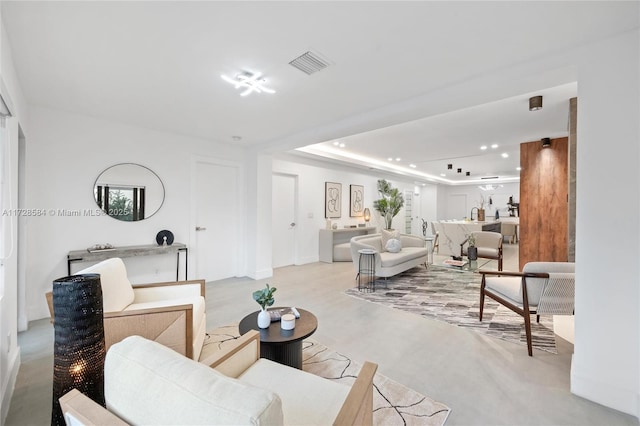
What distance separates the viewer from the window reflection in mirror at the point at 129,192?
3.85 meters

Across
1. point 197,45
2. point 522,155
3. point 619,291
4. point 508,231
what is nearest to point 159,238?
point 197,45

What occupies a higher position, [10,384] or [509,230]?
[509,230]

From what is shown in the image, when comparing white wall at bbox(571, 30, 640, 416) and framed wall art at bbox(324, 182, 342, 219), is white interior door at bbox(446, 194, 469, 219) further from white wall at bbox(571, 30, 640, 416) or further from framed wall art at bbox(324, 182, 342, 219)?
white wall at bbox(571, 30, 640, 416)

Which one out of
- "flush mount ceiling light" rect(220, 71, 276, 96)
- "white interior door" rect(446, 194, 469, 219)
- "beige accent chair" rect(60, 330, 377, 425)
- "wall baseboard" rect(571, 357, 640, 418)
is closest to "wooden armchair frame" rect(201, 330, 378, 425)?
"beige accent chair" rect(60, 330, 377, 425)

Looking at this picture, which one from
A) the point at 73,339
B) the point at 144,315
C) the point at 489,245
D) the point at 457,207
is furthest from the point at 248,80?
the point at 457,207

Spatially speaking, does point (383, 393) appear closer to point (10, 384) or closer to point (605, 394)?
point (605, 394)

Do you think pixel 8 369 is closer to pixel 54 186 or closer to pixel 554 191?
pixel 54 186

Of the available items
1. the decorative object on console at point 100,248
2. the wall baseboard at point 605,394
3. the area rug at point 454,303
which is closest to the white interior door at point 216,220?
the decorative object on console at point 100,248

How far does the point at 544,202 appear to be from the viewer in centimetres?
475

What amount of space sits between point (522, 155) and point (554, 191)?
83 centimetres

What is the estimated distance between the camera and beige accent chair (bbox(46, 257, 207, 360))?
6.43ft

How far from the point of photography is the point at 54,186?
3.47 m

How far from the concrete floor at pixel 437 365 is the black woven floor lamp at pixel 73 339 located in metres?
0.60

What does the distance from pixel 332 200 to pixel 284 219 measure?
5.13ft
